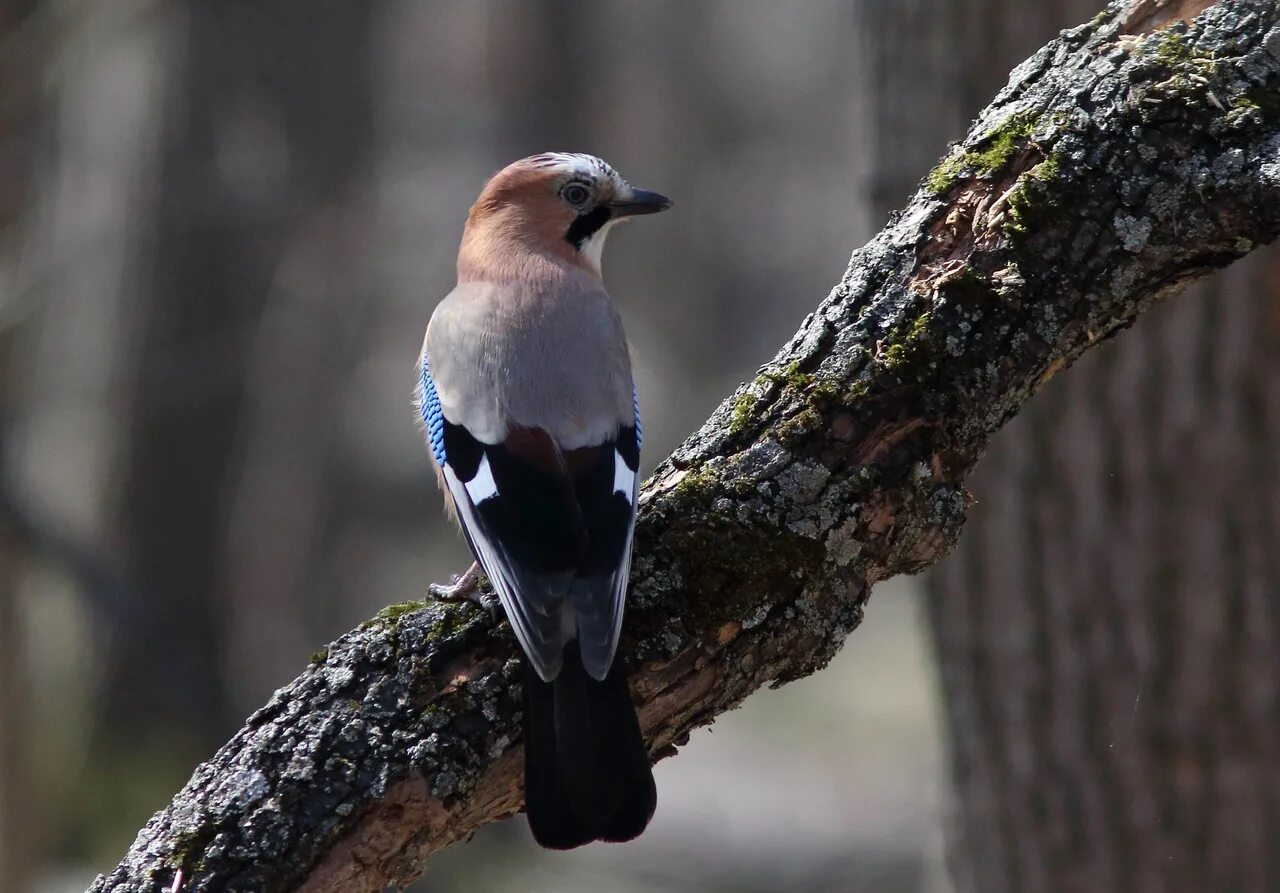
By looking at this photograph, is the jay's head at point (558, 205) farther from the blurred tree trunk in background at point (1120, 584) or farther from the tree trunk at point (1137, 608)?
the tree trunk at point (1137, 608)

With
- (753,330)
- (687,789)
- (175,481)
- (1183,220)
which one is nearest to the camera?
(1183,220)

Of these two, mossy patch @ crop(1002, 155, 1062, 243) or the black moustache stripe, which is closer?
mossy patch @ crop(1002, 155, 1062, 243)

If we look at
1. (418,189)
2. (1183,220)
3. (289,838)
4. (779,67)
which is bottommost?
(289,838)

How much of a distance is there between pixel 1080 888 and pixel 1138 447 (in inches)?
53.2

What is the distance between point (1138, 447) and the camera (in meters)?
4.21

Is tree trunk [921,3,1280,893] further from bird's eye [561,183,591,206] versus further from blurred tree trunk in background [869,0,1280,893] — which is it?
bird's eye [561,183,591,206]

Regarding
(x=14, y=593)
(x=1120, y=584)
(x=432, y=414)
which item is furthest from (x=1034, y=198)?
(x=14, y=593)

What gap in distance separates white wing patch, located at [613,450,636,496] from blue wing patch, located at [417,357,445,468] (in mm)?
501

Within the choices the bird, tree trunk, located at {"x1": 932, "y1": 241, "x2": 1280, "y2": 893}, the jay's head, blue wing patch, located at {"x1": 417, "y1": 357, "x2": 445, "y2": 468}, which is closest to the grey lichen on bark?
the bird

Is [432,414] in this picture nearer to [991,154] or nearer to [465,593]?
[465,593]

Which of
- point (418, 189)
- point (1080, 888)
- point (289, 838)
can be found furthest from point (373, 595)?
point (289, 838)

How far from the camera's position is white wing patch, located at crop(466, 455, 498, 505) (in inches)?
124

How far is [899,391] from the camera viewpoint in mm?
2914

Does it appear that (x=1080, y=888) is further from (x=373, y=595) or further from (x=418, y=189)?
(x=418, y=189)
